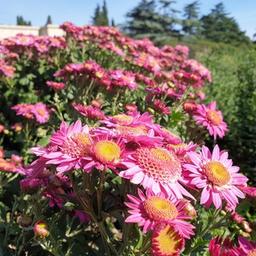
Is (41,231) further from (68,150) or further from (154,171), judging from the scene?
(154,171)

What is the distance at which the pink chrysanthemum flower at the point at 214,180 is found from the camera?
1.41 metres

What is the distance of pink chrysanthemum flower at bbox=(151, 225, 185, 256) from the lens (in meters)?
1.34

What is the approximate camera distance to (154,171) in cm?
135

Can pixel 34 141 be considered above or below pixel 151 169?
below

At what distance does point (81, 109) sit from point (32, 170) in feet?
2.90

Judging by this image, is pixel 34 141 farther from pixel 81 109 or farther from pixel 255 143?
pixel 255 143

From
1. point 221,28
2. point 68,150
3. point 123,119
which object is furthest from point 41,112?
point 221,28

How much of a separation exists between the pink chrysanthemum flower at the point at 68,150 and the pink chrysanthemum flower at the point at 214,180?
0.98ft

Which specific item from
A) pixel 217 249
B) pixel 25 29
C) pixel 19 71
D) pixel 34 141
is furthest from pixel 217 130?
pixel 25 29

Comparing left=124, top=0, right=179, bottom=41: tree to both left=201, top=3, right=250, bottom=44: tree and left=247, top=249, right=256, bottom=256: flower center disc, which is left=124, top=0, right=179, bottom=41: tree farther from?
left=247, top=249, right=256, bottom=256: flower center disc

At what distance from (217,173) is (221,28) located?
52700 millimetres

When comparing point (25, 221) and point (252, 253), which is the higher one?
point (252, 253)

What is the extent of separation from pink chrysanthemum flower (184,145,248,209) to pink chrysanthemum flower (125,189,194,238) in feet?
0.29

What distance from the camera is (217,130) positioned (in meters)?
2.41
